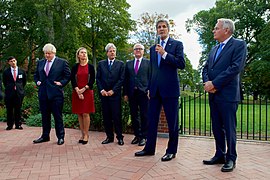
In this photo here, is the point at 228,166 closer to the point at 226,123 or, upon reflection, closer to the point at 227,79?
the point at 226,123

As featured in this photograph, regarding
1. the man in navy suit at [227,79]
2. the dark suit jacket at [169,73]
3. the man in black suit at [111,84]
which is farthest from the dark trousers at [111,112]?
the man in navy suit at [227,79]

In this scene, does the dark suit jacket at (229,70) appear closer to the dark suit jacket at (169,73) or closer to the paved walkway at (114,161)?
the dark suit jacket at (169,73)

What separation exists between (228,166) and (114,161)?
1559 mm

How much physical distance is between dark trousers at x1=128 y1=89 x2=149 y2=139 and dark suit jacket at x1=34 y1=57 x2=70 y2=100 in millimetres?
1280

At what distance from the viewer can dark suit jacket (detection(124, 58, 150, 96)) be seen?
4846 mm

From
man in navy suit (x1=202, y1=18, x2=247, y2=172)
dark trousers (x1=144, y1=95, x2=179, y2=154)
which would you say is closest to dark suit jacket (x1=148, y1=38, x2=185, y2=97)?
dark trousers (x1=144, y1=95, x2=179, y2=154)

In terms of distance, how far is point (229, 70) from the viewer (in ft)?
10.9

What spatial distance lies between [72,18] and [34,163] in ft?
47.7

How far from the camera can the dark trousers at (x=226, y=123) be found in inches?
135

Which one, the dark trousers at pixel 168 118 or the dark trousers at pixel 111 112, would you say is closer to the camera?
the dark trousers at pixel 168 118

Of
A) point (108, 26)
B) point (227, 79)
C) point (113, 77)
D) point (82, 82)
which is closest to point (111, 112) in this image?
point (113, 77)

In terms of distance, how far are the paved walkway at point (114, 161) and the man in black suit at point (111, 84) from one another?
0.54 metres

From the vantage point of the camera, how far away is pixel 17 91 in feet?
21.9

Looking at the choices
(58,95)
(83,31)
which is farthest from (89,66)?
(83,31)
